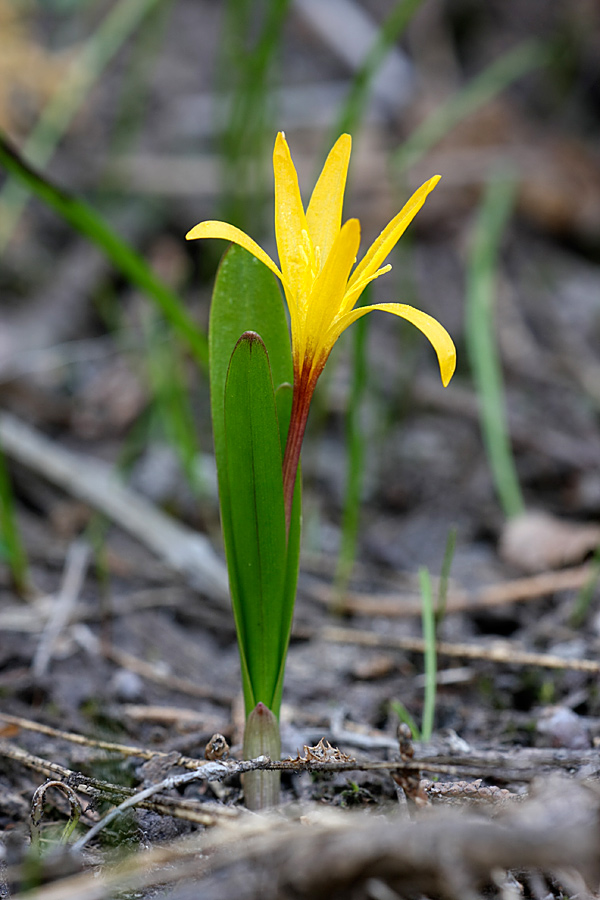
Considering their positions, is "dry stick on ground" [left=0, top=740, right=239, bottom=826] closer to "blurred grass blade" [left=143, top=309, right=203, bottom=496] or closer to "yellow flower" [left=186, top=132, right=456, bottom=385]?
"yellow flower" [left=186, top=132, right=456, bottom=385]

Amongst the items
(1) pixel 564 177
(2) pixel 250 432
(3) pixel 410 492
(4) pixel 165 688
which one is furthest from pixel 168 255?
(2) pixel 250 432

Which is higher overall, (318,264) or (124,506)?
(124,506)

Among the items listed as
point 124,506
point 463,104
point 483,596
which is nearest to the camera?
point 483,596

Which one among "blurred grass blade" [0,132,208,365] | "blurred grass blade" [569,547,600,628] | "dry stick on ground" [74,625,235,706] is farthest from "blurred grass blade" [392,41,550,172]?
"dry stick on ground" [74,625,235,706]

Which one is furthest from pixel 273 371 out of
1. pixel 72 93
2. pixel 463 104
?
pixel 72 93

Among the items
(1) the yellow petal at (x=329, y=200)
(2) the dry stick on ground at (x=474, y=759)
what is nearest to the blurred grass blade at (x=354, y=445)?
(1) the yellow petal at (x=329, y=200)

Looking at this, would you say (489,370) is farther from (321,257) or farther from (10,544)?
(10,544)

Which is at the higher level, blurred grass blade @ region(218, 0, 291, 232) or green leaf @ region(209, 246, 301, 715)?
blurred grass blade @ region(218, 0, 291, 232)
